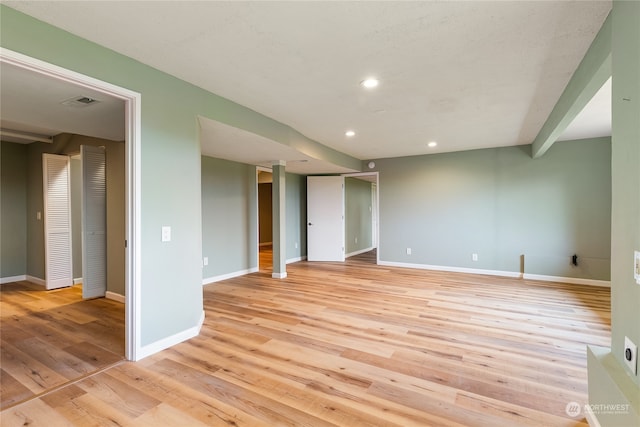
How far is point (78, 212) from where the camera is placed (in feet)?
15.9

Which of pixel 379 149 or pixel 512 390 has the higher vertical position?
pixel 379 149

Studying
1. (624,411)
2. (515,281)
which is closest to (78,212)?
(624,411)

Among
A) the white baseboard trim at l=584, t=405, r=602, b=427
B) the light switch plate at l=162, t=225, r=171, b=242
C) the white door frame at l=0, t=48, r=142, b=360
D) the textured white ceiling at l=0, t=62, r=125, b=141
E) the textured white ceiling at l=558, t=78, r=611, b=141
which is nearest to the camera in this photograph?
the white baseboard trim at l=584, t=405, r=602, b=427

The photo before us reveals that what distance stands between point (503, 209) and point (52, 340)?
6.49 m

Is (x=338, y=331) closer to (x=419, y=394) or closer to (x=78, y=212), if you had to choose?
(x=419, y=394)

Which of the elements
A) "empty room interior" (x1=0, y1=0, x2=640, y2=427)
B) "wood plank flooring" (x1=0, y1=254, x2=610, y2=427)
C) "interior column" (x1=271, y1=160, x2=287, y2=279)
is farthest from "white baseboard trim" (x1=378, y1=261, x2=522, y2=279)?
"interior column" (x1=271, y1=160, x2=287, y2=279)

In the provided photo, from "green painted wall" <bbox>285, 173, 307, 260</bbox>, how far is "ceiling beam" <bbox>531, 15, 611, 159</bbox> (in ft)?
16.3

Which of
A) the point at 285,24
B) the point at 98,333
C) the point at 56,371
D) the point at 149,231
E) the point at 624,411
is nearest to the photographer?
the point at 624,411

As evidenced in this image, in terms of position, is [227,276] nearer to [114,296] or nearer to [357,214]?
[114,296]

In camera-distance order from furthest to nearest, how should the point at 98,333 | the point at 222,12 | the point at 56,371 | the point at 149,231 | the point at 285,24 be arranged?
the point at 98,333 → the point at 149,231 → the point at 56,371 → the point at 285,24 → the point at 222,12

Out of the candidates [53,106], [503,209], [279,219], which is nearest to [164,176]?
[53,106]

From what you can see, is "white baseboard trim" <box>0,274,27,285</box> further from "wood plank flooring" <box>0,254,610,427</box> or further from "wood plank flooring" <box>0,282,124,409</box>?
"wood plank flooring" <box>0,254,610,427</box>

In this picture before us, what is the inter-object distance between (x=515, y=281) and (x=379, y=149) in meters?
3.25

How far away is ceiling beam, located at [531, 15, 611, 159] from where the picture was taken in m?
1.84
